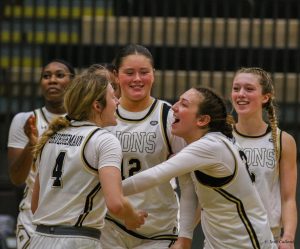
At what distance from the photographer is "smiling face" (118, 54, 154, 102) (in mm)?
6672

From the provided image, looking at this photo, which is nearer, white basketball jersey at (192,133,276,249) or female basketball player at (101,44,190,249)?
white basketball jersey at (192,133,276,249)

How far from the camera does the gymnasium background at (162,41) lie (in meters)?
11.5

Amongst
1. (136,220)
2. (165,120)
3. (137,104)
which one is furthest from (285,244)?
(137,104)

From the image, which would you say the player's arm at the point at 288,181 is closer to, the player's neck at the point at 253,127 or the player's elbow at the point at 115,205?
the player's neck at the point at 253,127

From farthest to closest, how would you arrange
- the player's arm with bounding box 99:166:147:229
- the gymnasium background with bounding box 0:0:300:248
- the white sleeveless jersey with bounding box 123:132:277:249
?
1. the gymnasium background with bounding box 0:0:300:248
2. the white sleeveless jersey with bounding box 123:132:277:249
3. the player's arm with bounding box 99:166:147:229

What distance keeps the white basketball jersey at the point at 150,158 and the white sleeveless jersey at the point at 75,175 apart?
909mm

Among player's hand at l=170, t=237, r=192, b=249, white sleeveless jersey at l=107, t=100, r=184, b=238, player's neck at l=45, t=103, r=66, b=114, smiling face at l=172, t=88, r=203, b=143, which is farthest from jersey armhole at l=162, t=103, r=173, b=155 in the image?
player's neck at l=45, t=103, r=66, b=114

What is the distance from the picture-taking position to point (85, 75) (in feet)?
19.0

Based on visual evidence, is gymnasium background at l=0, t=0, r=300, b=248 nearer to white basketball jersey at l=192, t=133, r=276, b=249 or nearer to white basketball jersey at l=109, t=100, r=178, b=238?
white basketball jersey at l=109, t=100, r=178, b=238

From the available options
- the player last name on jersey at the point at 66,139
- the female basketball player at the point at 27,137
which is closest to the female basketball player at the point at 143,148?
the player last name on jersey at the point at 66,139

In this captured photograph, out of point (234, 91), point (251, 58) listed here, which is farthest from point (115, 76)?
point (251, 58)

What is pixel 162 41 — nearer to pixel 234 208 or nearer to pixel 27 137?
pixel 27 137

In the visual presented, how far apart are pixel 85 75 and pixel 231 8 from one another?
6.20 meters

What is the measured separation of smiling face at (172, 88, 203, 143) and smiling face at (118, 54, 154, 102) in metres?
0.64
